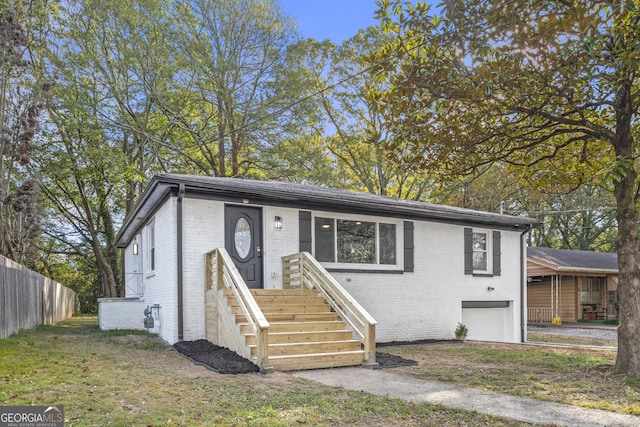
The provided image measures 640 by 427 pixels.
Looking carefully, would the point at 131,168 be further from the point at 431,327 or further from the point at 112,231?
the point at 431,327

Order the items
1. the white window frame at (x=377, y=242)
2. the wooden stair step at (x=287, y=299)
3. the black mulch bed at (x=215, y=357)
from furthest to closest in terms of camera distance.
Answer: the white window frame at (x=377, y=242) → the wooden stair step at (x=287, y=299) → the black mulch bed at (x=215, y=357)

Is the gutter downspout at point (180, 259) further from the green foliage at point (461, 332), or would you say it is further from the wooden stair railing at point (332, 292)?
the green foliage at point (461, 332)

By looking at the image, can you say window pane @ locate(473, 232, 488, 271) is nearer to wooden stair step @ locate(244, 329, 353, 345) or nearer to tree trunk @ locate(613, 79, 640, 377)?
tree trunk @ locate(613, 79, 640, 377)

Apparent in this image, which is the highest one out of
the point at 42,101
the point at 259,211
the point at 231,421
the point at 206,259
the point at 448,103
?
the point at 42,101

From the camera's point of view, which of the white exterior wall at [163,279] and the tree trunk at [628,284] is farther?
the white exterior wall at [163,279]

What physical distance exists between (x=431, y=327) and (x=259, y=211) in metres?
5.57

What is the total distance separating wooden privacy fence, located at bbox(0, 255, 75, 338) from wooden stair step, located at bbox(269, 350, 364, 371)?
628 centimetres

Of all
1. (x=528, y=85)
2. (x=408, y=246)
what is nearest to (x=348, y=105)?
(x=408, y=246)

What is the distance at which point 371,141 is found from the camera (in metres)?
7.88

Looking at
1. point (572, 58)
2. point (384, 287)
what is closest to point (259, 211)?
point (384, 287)

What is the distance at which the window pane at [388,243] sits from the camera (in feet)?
40.4

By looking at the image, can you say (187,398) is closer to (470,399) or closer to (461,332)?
(470,399)

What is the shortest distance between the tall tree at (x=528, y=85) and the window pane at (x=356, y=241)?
360 cm

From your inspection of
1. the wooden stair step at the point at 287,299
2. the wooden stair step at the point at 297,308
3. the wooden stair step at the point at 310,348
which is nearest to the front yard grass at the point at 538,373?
the wooden stair step at the point at 310,348
